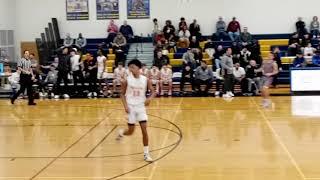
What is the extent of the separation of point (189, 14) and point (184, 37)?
1947mm

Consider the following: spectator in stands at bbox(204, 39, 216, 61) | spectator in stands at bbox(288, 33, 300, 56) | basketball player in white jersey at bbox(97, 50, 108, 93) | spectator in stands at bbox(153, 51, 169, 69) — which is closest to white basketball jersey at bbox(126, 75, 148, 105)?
basketball player in white jersey at bbox(97, 50, 108, 93)

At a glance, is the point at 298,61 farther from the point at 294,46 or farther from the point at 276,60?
the point at 294,46

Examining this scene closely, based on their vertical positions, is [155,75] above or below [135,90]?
below

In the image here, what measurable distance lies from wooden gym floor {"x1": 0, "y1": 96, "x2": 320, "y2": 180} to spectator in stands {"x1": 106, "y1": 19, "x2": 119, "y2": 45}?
8.80 metres

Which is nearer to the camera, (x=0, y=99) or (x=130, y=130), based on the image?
(x=130, y=130)

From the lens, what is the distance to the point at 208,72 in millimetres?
20625

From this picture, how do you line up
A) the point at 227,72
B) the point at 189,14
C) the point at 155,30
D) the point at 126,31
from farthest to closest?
the point at 189,14 → the point at 126,31 → the point at 155,30 → the point at 227,72

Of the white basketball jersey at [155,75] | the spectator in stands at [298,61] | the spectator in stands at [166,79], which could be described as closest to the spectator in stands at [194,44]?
the spectator in stands at [166,79]

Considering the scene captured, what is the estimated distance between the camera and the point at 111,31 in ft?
85.1

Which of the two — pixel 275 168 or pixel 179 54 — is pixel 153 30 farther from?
pixel 275 168

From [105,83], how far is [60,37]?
6467 mm

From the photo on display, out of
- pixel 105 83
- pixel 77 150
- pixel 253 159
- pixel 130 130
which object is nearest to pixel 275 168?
pixel 253 159

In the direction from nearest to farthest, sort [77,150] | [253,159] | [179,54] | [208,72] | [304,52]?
1. [253,159]
2. [77,150]
3. [208,72]
4. [304,52]
5. [179,54]

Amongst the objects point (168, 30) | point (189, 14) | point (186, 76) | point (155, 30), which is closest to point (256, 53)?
point (186, 76)
